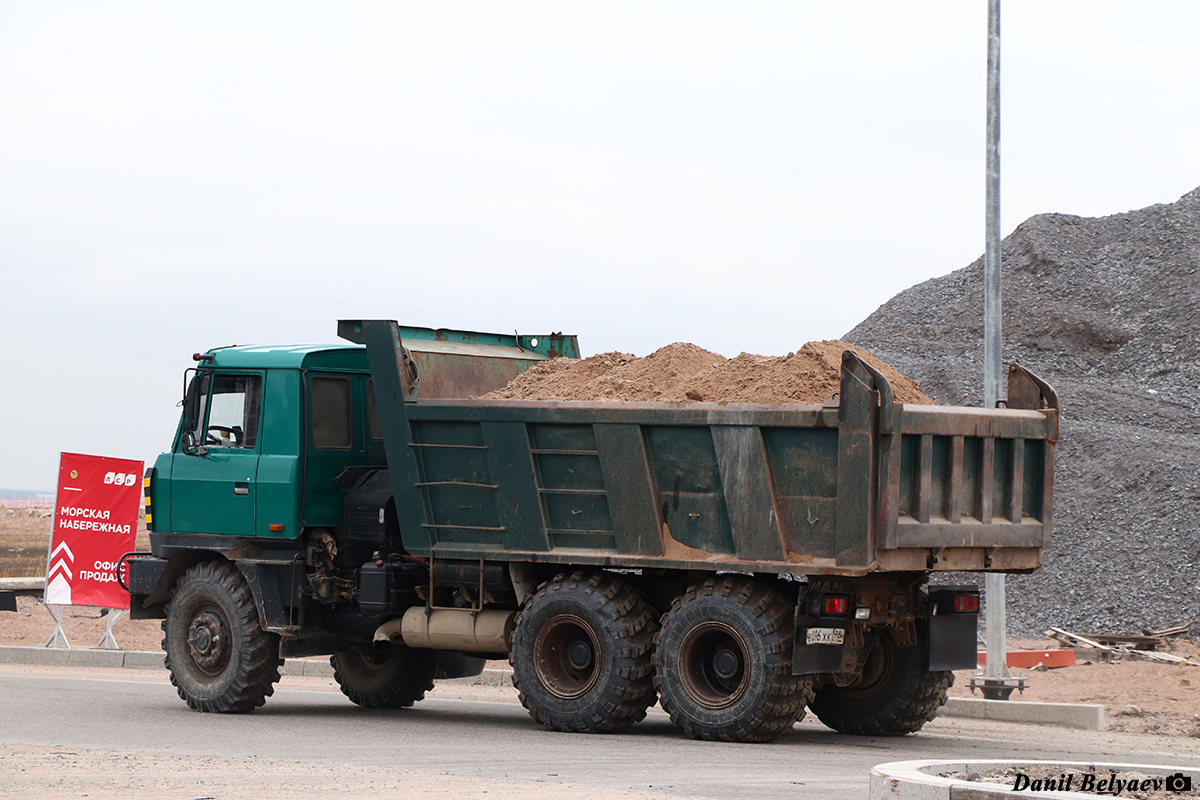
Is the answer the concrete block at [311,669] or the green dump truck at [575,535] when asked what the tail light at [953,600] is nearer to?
the green dump truck at [575,535]

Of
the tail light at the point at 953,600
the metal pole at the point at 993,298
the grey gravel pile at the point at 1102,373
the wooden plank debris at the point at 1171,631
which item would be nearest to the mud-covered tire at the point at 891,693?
the tail light at the point at 953,600

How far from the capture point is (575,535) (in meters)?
11.6

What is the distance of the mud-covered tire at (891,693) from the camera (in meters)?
11.9

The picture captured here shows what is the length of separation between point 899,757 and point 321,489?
17.7ft

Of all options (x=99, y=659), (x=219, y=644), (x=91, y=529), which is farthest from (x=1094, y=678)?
(x=91, y=529)

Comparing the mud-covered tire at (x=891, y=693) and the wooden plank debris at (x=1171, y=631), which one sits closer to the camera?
the mud-covered tire at (x=891, y=693)

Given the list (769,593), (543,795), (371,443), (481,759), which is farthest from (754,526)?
(371,443)

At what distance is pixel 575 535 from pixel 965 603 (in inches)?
119

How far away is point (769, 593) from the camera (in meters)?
10.8

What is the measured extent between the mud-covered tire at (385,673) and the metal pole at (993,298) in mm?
5457

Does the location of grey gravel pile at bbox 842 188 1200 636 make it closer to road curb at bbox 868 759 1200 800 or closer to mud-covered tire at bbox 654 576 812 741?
mud-covered tire at bbox 654 576 812 741

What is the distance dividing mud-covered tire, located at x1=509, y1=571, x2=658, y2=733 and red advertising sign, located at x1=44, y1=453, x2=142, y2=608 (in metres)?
8.50

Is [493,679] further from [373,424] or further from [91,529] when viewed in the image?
[91,529]

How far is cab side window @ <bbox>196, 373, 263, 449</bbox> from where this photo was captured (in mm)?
13156
